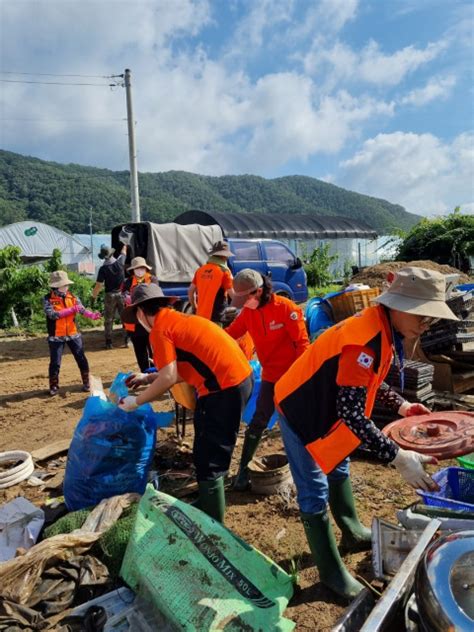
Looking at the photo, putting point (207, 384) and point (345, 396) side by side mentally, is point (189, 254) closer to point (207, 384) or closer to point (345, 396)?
point (207, 384)

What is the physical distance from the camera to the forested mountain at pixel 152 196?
226 ft

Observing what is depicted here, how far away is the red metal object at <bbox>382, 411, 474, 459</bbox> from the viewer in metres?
2.59

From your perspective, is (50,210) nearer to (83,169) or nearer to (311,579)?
(83,169)

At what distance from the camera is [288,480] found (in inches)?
150

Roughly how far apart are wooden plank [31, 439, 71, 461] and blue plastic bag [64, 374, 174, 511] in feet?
4.20

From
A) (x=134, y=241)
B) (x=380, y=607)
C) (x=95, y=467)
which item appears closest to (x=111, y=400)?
(x=95, y=467)

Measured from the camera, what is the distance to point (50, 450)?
4801 mm

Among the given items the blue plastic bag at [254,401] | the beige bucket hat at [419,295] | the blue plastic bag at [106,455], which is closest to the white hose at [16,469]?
the blue plastic bag at [106,455]

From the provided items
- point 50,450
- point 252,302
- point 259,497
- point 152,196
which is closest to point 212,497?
point 259,497

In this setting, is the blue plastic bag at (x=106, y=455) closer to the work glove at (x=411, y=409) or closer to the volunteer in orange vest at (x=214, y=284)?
the work glove at (x=411, y=409)

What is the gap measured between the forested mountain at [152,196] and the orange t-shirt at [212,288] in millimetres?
41281

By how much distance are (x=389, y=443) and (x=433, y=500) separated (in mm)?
629

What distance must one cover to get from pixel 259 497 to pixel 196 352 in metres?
1.49

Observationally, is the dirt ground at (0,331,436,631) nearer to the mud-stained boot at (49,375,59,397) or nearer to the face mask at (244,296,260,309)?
the mud-stained boot at (49,375,59,397)
